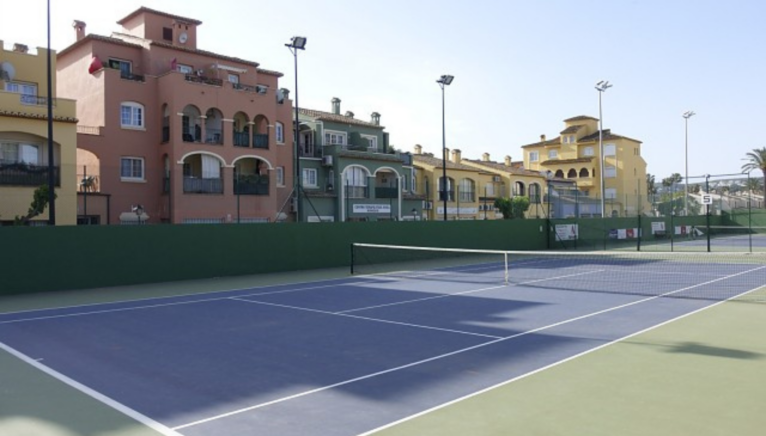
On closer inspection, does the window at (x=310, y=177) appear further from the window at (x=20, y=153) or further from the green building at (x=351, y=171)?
the window at (x=20, y=153)

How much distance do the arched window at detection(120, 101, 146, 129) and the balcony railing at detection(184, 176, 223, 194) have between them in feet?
12.3

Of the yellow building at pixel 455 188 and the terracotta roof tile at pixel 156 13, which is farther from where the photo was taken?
the yellow building at pixel 455 188

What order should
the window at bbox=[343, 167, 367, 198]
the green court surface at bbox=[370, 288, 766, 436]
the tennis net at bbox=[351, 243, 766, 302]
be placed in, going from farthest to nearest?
1. the window at bbox=[343, 167, 367, 198]
2. the tennis net at bbox=[351, 243, 766, 302]
3. the green court surface at bbox=[370, 288, 766, 436]

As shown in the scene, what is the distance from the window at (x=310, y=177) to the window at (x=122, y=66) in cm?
1232

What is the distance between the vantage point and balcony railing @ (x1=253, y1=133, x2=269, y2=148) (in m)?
36.5

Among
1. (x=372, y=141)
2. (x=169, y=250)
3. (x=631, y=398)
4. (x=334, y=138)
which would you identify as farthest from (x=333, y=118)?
(x=631, y=398)

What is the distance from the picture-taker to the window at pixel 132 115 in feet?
105

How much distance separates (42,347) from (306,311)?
5382 millimetres

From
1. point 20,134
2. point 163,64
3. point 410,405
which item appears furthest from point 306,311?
point 163,64

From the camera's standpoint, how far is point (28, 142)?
2706 centimetres

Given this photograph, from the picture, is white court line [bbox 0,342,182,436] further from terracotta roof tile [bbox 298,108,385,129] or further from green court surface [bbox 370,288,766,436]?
terracotta roof tile [bbox 298,108,385,129]

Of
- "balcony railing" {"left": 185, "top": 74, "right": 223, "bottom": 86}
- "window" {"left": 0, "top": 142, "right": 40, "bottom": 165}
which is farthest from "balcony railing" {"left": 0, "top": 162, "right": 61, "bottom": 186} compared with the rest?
"balcony railing" {"left": 185, "top": 74, "right": 223, "bottom": 86}

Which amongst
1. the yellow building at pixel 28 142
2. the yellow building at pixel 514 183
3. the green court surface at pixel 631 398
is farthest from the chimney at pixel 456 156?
the green court surface at pixel 631 398

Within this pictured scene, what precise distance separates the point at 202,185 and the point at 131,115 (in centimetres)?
507
